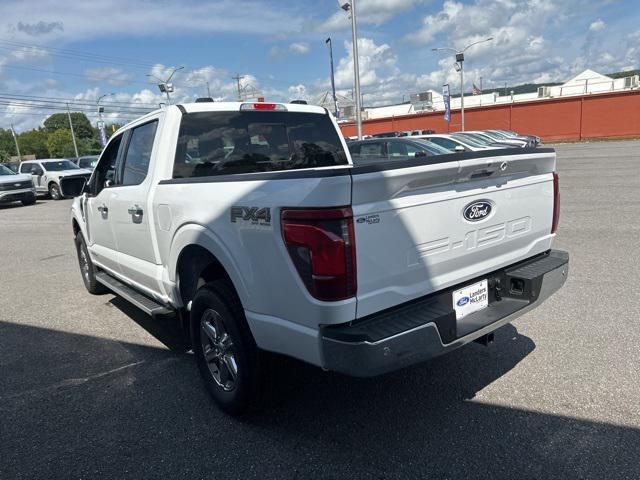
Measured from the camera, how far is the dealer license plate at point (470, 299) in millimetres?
2965

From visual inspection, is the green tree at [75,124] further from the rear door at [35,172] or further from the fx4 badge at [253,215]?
the fx4 badge at [253,215]

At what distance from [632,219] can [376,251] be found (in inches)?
317

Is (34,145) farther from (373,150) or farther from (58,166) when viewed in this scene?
(373,150)

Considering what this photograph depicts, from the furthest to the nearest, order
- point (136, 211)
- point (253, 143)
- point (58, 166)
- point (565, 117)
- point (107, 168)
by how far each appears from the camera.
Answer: point (565, 117) → point (58, 166) → point (107, 168) → point (253, 143) → point (136, 211)

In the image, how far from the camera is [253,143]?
4.35 m

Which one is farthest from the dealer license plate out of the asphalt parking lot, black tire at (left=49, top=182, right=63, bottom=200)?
black tire at (left=49, top=182, right=63, bottom=200)

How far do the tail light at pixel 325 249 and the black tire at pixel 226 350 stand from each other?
2.45 feet

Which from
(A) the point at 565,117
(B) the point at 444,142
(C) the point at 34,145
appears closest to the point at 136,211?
(B) the point at 444,142

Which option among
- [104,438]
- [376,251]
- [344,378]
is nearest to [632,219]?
[344,378]

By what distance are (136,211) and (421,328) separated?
2.61 m

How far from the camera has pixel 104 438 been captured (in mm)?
3186

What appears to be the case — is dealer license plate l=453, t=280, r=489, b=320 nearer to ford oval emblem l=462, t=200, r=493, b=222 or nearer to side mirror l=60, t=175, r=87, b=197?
ford oval emblem l=462, t=200, r=493, b=222

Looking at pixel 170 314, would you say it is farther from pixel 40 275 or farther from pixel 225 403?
pixel 40 275

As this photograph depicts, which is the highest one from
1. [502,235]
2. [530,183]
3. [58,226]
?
[530,183]
